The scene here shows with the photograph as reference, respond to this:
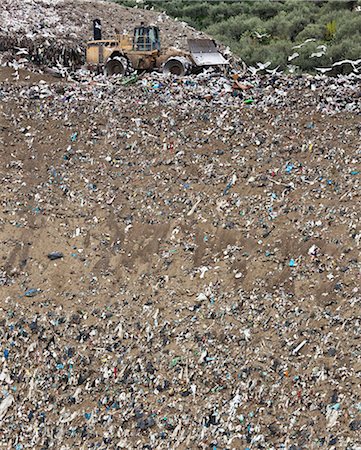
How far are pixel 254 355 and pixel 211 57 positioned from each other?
763cm

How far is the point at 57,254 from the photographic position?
245 inches

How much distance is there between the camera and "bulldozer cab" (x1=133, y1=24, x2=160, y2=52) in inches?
449

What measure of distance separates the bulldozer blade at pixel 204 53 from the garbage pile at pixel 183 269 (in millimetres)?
2975

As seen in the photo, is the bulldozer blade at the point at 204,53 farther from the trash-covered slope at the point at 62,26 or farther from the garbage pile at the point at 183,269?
the trash-covered slope at the point at 62,26

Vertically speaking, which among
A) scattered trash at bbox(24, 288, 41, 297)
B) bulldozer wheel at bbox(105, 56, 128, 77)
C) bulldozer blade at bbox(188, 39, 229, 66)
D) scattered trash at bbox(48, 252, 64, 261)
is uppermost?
bulldozer blade at bbox(188, 39, 229, 66)

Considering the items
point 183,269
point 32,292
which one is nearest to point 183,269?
point 183,269

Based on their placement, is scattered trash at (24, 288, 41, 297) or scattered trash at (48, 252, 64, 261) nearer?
scattered trash at (24, 288, 41, 297)

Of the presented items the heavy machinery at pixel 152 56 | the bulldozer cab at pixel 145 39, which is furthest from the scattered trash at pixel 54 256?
the bulldozer cab at pixel 145 39

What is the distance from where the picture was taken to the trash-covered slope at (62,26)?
12.4m

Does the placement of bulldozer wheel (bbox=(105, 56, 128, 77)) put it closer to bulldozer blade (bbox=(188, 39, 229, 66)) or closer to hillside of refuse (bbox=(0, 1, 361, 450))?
bulldozer blade (bbox=(188, 39, 229, 66))

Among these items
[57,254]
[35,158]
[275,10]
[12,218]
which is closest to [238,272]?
[57,254]

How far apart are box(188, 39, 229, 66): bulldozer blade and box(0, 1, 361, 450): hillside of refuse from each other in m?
2.86

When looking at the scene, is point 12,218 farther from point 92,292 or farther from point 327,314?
point 327,314

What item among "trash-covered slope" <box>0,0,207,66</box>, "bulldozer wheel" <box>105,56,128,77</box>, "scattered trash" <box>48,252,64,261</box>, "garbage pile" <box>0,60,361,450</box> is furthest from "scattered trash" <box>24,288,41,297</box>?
"bulldozer wheel" <box>105,56,128,77</box>
